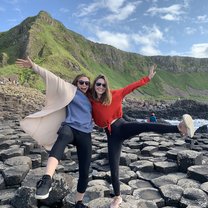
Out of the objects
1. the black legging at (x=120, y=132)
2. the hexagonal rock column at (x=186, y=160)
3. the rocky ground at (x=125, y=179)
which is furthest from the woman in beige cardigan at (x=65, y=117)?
the hexagonal rock column at (x=186, y=160)

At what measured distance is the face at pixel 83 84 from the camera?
5113 millimetres

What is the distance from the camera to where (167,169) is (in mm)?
8438

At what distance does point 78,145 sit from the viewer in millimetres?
4793

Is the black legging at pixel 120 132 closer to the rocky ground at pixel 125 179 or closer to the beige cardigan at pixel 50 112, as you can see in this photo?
the rocky ground at pixel 125 179

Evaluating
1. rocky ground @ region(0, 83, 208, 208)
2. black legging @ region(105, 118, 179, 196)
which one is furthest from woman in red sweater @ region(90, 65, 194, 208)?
rocky ground @ region(0, 83, 208, 208)

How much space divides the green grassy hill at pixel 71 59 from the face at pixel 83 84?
2202 inches

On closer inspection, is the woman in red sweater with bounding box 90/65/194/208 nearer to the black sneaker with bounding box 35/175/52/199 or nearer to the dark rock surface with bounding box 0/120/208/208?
the dark rock surface with bounding box 0/120/208/208

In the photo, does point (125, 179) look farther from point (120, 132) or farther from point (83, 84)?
point (83, 84)

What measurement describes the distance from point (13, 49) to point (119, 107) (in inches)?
4190

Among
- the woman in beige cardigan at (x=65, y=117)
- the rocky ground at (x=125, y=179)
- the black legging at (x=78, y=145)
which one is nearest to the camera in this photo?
the black legging at (x=78, y=145)

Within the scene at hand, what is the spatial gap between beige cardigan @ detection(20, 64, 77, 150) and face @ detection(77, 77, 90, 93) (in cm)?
16

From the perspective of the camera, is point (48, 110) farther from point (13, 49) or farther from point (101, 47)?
point (101, 47)

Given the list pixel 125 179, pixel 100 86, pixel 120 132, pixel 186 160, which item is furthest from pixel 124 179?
pixel 100 86

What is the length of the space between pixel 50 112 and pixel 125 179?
133 inches
